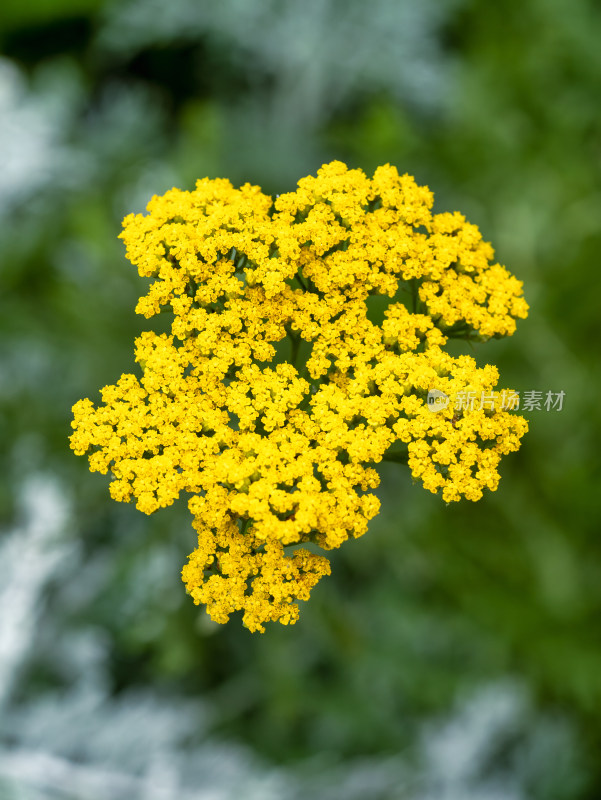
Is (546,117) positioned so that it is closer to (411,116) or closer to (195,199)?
(411,116)

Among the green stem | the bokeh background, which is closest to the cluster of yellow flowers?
the green stem

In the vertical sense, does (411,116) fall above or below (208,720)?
above

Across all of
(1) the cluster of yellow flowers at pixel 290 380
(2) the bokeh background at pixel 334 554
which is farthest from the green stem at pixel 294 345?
(2) the bokeh background at pixel 334 554

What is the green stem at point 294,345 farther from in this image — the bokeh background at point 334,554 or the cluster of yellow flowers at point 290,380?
the bokeh background at point 334,554

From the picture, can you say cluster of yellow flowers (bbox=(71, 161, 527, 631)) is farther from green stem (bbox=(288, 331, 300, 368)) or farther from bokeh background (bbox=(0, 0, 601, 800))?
bokeh background (bbox=(0, 0, 601, 800))

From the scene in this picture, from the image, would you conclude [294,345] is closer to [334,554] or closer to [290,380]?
[290,380]

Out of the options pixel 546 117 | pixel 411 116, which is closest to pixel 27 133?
pixel 411 116

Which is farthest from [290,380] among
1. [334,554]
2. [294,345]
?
[334,554]
